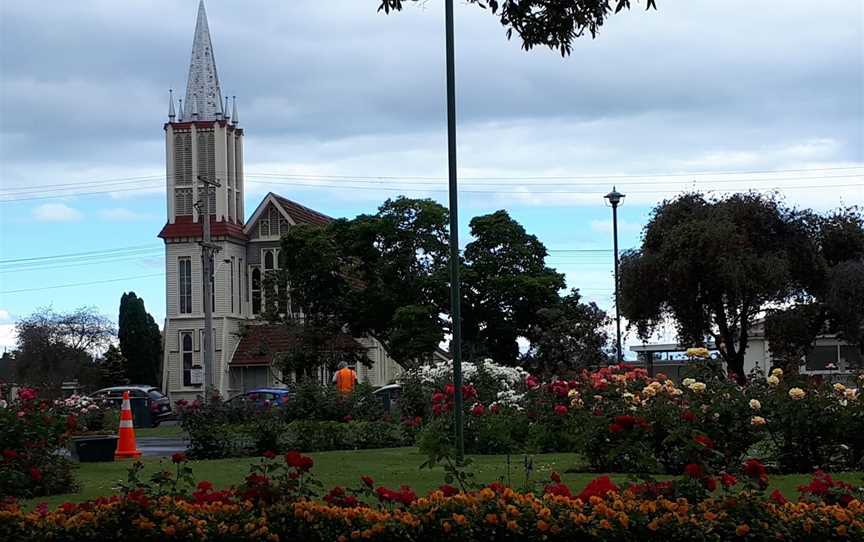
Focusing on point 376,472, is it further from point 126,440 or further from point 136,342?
point 136,342

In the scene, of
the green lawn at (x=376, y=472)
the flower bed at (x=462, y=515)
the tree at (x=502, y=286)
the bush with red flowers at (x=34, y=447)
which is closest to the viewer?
the flower bed at (x=462, y=515)

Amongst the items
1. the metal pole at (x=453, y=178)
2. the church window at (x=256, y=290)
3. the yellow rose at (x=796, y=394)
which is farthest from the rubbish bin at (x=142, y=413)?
the yellow rose at (x=796, y=394)

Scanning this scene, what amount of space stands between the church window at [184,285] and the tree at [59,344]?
650 centimetres

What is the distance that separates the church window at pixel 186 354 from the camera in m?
70.6

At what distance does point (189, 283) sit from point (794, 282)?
4030 cm

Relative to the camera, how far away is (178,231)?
235 ft

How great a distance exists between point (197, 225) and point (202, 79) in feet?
28.7

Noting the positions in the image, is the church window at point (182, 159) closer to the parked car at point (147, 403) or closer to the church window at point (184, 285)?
the church window at point (184, 285)

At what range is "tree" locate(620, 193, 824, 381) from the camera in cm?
3819

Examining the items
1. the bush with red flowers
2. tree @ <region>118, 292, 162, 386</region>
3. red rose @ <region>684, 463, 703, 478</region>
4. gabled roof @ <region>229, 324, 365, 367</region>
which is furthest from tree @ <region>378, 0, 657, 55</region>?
tree @ <region>118, 292, 162, 386</region>

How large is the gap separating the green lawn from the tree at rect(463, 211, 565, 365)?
34474mm

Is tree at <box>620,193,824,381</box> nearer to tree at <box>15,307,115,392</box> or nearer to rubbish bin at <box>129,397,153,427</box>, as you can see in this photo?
rubbish bin at <box>129,397,153,427</box>

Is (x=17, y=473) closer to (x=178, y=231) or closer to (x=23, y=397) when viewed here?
(x=23, y=397)

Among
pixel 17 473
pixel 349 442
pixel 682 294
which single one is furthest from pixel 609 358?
pixel 17 473
